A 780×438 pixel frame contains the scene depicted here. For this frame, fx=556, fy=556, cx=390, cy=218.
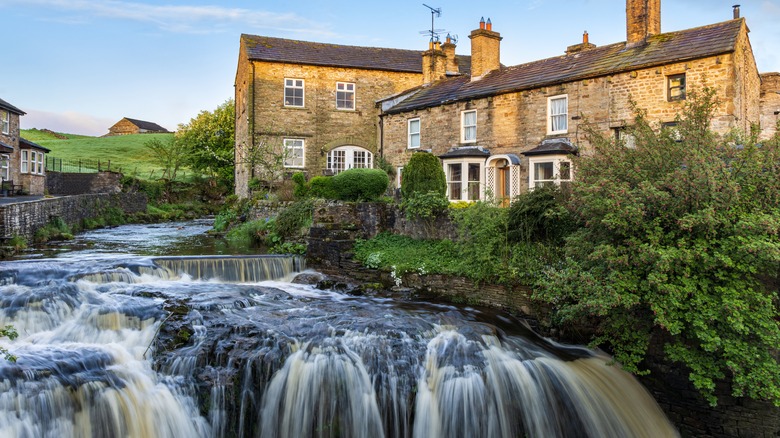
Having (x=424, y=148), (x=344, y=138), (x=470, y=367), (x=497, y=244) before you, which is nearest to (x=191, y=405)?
(x=470, y=367)

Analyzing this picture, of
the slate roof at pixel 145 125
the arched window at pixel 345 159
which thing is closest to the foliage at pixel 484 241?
the arched window at pixel 345 159

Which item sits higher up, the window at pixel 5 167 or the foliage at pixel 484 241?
the window at pixel 5 167

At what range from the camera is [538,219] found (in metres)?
13.6

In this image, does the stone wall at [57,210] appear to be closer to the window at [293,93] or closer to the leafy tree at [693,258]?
the window at [293,93]

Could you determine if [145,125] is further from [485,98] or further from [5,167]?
[485,98]

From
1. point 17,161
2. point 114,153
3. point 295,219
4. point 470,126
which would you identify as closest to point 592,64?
point 470,126

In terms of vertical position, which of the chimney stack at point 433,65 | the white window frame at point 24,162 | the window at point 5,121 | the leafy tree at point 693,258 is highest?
the chimney stack at point 433,65

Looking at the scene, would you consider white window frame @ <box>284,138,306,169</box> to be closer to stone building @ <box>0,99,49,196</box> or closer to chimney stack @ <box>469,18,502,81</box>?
chimney stack @ <box>469,18,502,81</box>

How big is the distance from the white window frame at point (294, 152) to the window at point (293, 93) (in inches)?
83.7

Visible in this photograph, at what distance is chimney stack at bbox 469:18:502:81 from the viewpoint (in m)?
27.8

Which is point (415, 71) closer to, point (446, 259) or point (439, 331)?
point (446, 259)

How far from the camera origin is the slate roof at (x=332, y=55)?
3331 centimetres

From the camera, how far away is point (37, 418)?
741 cm

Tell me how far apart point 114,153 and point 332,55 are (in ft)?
142
